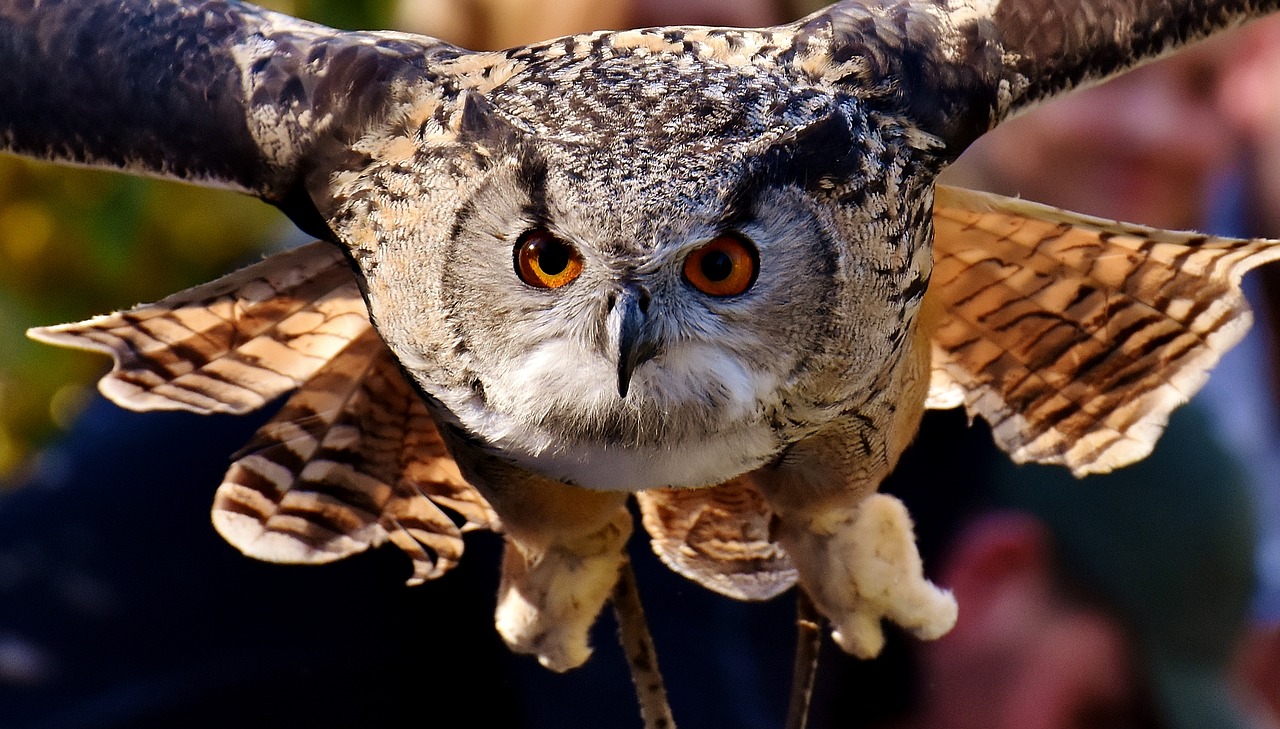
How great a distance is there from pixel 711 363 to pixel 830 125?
0.18m

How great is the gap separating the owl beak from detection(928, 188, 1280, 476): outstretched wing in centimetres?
46

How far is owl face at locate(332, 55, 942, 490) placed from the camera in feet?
2.77

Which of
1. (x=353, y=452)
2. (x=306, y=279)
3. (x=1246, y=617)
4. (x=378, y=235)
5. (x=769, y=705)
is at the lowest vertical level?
(x=1246, y=617)

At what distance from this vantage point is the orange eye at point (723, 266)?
87cm

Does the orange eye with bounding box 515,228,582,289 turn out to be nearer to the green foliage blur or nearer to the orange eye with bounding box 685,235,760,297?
the orange eye with bounding box 685,235,760,297

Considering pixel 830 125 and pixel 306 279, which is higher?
pixel 830 125

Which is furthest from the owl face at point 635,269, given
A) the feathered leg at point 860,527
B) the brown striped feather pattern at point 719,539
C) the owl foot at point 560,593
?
the brown striped feather pattern at point 719,539

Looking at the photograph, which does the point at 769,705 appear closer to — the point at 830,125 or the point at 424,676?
the point at 424,676

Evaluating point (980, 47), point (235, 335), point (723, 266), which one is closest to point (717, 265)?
point (723, 266)

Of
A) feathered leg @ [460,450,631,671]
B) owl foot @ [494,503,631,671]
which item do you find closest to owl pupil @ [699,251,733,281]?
feathered leg @ [460,450,631,671]

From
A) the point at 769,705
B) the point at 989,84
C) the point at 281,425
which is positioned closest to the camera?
→ the point at 989,84

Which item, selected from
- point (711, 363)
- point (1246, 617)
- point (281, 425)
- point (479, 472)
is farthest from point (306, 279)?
point (1246, 617)

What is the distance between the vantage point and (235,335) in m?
1.24

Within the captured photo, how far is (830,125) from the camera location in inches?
34.8
